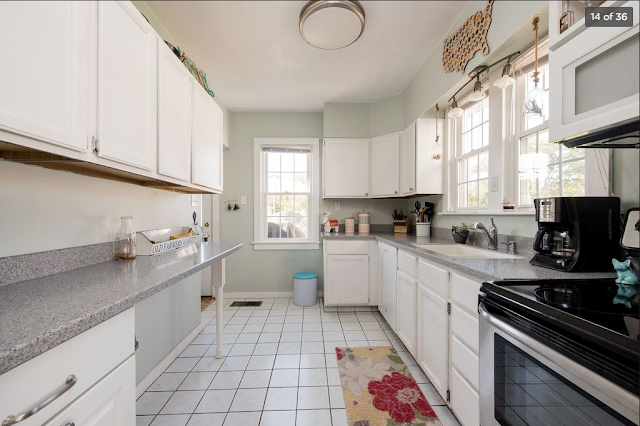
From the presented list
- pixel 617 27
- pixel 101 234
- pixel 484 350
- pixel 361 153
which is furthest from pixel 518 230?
pixel 101 234

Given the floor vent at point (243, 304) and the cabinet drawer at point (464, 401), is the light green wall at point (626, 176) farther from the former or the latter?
the floor vent at point (243, 304)

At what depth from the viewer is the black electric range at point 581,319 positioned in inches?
21.5

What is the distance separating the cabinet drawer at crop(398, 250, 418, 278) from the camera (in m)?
1.84

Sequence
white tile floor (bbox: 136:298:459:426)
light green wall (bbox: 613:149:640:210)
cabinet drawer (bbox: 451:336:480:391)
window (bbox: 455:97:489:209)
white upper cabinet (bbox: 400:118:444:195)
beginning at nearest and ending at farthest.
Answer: light green wall (bbox: 613:149:640:210)
cabinet drawer (bbox: 451:336:480:391)
white tile floor (bbox: 136:298:459:426)
window (bbox: 455:97:489:209)
white upper cabinet (bbox: 400:118:444:195)

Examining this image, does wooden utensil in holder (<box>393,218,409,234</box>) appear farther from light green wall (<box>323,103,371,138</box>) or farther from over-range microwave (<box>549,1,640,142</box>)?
over-range microwave (<box>549,1,640,142</box>)

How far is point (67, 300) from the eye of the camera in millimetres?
743

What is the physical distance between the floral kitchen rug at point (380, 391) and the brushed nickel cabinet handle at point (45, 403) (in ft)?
4.47

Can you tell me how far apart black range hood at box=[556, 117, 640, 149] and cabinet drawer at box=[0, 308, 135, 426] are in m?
1.60

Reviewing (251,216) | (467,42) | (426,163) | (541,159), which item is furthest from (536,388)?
(251,216)

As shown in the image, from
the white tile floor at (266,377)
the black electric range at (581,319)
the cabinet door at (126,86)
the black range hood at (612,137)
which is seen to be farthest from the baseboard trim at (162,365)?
the black range hood at (612,137)

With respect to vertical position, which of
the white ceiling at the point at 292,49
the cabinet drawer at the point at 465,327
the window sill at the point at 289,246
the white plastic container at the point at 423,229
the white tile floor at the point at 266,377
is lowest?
the white tile floor at the point at 266,377

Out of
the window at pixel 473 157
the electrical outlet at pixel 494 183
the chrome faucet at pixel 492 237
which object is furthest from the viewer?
the window at pixel 473 157

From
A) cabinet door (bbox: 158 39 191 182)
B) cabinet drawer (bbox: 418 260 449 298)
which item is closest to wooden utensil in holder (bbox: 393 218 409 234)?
cabinet drawer (bbox: 418 260 449 298)

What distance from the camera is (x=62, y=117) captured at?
32.9 inches
